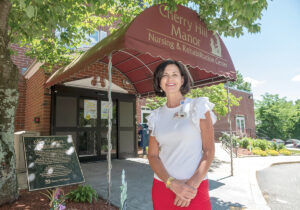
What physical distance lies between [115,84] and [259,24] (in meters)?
5.44

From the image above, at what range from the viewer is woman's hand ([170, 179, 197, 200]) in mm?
1365

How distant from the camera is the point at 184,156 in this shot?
4.95ft

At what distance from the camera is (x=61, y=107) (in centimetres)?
705

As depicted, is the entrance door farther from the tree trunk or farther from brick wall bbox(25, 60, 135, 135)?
the tree trunk

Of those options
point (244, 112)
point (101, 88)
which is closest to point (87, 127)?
point (101, 88)

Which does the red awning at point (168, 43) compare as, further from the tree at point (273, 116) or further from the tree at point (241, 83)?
the tree at point (241, 83)

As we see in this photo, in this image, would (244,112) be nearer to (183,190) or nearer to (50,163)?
(50,163)

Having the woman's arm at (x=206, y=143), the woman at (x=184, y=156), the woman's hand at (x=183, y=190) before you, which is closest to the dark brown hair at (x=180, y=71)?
the woman at (x=184, y=156)

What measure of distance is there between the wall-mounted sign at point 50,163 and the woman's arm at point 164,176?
244 cm

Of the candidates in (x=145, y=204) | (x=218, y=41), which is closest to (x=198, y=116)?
(x=145, y=204)

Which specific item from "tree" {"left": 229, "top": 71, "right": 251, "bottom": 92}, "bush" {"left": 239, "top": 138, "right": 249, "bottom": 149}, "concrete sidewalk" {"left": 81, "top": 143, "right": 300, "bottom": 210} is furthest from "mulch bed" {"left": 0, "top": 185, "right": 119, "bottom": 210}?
"tree" {"left": 229, "top": 71, "right": 251, "bottom": 92}

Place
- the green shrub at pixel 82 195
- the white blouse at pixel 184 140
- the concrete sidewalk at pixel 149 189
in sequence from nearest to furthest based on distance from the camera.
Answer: the white blouse at pixel 184 140, the green shrub at pixel 82 195, the concrete sidewalk at pixel 149 189

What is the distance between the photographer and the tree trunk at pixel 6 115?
3.46 m

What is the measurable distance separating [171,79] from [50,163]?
293 centimetres
